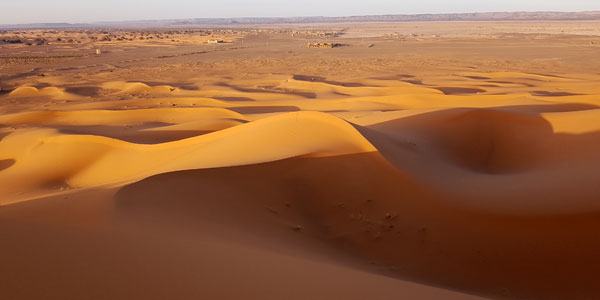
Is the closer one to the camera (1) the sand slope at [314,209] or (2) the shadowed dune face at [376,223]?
(1) the sand slope at [314,209]

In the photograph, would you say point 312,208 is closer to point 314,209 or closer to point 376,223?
point 314,209

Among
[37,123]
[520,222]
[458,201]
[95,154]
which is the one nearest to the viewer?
[520,222]

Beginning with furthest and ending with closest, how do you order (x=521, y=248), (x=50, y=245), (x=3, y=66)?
1. (x=3, y=66)
2. (x=521, y=248)
3. (x=50, y=245)

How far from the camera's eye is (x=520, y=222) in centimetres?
461

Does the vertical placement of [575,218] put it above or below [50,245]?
below

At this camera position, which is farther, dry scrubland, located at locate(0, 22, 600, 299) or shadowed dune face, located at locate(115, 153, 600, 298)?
shadowed dune face, located at locate(115, 153, 600, 298)

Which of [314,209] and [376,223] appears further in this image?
Result: [314,209]

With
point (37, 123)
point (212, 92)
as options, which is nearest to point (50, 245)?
point (37, 123)

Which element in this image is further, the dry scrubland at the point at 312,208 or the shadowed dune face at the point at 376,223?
the shadowed dune face at the point at 376,223

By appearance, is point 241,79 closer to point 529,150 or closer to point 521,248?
point 529,150

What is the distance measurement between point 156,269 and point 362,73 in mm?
19400

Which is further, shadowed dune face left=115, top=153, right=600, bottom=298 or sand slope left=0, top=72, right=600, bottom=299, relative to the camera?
shadowed dune face left=115, top=153, right=600, bottom=298

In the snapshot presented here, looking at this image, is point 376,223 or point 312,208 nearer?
point 376,223

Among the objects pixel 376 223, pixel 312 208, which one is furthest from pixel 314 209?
pixel 376 223
